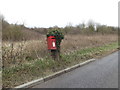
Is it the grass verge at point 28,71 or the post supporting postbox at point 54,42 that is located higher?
the post supporting postbox at point 54,42

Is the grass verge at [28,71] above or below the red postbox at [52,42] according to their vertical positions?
below

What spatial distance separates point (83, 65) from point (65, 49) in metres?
3.24

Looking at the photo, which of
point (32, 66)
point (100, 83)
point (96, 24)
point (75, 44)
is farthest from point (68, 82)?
point (96, 24)

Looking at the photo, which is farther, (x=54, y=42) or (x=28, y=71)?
(x=54, y=42)

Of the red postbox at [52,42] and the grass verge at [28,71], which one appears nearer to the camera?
the grass verge at [28,71]

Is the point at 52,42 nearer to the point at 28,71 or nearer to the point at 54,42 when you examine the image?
the point at 54,42

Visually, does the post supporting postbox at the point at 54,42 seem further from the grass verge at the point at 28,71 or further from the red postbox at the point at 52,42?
the grass verge at the point at 28,71

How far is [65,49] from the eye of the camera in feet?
37.7

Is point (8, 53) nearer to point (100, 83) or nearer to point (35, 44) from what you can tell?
point (35, 44)

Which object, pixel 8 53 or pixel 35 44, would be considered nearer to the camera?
pixel 8 53

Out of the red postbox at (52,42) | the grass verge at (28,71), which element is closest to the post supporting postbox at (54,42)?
the red postbox at (52,42)

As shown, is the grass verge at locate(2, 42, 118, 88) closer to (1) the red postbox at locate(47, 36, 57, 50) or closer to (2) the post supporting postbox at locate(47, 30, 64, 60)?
(2) the post supporting postbox at locate(47, 30, 64, 60)

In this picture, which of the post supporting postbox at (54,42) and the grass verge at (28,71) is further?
the post supporting postbox at (54,42)

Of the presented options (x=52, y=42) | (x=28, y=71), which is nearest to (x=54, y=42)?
(x=52, y=42)
